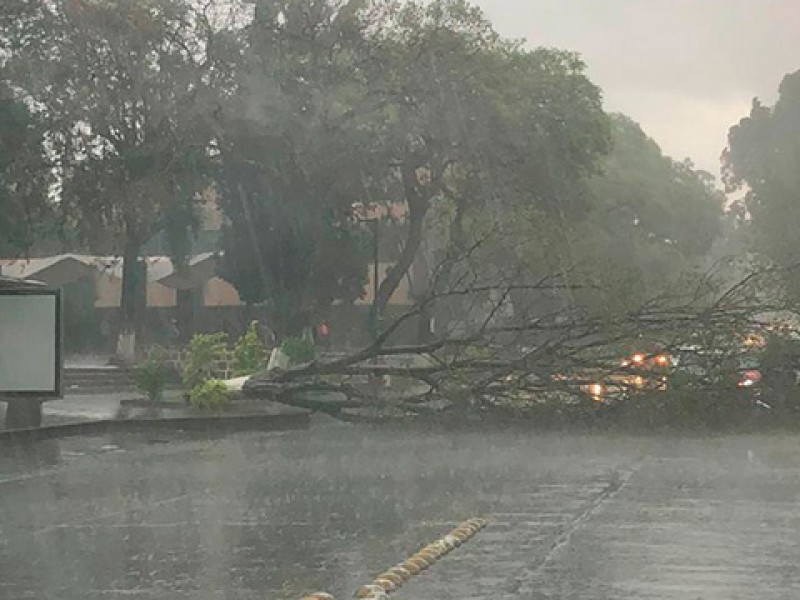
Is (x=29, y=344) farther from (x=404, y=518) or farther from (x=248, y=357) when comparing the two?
(x=404, y=518)

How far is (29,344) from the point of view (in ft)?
86.8

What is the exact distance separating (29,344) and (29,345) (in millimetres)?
16

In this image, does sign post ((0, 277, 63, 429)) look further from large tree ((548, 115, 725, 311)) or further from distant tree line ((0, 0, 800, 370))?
large tree ((548, 115, 725, 311))

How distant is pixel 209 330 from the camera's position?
78.3m

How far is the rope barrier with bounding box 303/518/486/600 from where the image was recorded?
403 inches

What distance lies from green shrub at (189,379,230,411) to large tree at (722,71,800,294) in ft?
80.1

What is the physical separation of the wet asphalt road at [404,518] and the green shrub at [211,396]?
264 inches

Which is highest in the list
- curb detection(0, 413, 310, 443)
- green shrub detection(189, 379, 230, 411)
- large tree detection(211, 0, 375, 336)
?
large tree detection(211, 0, 375, 336)

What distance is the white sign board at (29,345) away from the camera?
86.3 feet

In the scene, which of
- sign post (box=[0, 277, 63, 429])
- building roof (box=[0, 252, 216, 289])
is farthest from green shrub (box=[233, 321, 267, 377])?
building roof (box=[0, 252, 216, 289])

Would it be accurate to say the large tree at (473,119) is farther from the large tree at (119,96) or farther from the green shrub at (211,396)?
the green shrub at (211,396)

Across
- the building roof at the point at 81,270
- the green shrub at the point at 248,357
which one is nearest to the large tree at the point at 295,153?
the green shrub at the point at 248,357

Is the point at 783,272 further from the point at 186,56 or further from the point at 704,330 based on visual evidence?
the point at 186,56

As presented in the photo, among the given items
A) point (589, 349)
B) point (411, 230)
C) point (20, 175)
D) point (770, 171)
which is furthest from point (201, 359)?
point (770, 171)
